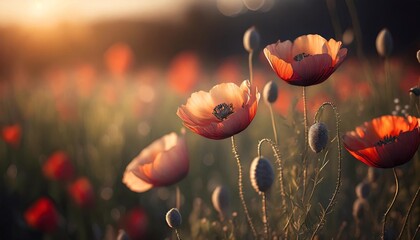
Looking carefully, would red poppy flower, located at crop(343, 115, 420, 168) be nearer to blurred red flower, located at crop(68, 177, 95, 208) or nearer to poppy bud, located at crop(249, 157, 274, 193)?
poppy bud, located at crop(249, 157, 274, 193)

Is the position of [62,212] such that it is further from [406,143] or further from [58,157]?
[406,143]

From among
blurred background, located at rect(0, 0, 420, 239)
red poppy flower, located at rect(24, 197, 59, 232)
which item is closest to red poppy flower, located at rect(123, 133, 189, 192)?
blurred background, located at rect(0, 0, 420, 239)

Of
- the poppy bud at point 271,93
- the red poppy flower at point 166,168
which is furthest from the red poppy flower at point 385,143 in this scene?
the red poppy flower at point 166,168

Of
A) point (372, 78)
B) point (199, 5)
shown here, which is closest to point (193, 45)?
point (199, 5)

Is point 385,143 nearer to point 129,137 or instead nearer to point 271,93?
point 271,93

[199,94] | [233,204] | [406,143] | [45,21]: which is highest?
[45,21]

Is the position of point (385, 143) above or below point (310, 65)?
below

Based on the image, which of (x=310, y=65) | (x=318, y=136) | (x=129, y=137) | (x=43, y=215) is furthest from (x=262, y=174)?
(x=129, y=137)
